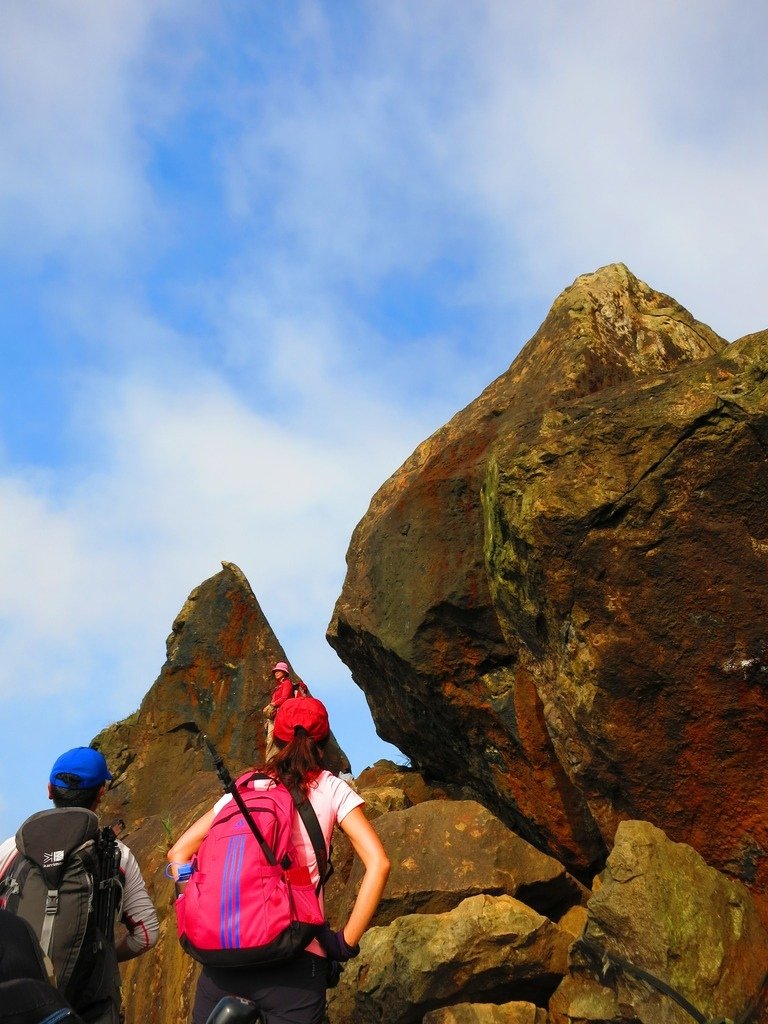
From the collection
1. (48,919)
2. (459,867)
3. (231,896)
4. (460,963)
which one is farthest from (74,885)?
(459,867)

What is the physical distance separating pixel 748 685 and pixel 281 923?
4887 millimetres

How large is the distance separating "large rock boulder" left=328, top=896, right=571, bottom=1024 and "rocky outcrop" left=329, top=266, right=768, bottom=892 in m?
1.28

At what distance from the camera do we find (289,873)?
5.19m

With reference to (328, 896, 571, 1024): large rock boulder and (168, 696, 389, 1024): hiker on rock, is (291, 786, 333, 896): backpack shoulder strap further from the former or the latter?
(328, 896, 571, 1024): large rock boulder

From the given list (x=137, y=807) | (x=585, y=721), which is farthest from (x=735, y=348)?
(x=137, y=807)

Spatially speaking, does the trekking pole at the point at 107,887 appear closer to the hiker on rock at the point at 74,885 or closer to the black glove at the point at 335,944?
the hiker on rock at the point at 74,885

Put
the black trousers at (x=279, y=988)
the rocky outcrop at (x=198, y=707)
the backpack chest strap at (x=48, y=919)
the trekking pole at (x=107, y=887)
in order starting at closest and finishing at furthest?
the black trousers at (x=279, y=988), the backpack chest strap at (x=48, y=919), the trekking pole at (x=107, y=887), the rocky outcrop at (x=198, y=707)

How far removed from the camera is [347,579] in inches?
532

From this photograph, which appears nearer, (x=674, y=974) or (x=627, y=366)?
(x=674, y=974)

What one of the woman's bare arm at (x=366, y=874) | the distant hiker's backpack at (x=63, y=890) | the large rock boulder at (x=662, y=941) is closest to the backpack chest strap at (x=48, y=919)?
the distant hiker's backpack at (x=63, y=890)

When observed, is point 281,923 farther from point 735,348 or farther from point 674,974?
point 735,348

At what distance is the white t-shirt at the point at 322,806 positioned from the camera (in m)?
5.36

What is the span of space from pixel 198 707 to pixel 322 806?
45.8 feet

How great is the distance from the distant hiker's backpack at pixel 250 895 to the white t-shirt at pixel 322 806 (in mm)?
46
